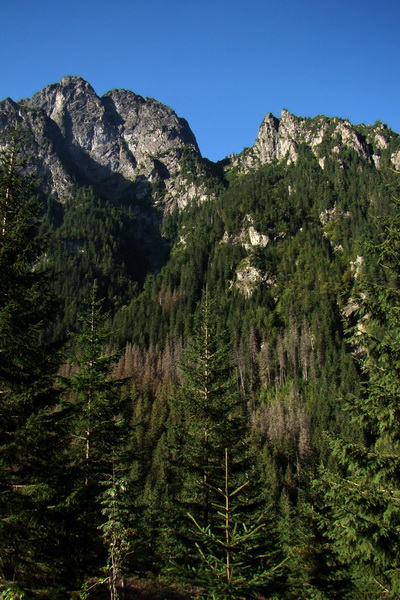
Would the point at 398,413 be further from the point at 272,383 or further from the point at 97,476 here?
the point at 272,383

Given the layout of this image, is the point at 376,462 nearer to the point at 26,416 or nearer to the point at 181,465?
the point at 181,465

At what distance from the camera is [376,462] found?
28.1 ft

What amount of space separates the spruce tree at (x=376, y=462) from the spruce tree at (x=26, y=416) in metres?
6.78

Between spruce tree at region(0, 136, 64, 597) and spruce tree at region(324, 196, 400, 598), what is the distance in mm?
6784

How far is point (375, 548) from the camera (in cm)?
804

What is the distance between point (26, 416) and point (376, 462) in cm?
865

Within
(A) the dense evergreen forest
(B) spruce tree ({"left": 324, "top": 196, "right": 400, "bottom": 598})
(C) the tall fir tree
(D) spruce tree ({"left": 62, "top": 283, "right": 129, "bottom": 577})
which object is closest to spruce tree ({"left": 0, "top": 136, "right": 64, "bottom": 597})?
(A) the dense evergreen forest

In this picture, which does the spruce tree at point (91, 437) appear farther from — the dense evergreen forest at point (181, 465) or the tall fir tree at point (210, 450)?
the tall fir tree at point (210, 450)

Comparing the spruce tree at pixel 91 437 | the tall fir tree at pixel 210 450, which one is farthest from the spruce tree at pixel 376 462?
the spruce tree at pixel 91 437

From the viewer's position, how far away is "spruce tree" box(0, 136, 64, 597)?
8.38 m

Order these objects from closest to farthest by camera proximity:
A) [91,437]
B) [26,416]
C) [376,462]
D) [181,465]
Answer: [376,462], [26,416], [181,465], [91,437]

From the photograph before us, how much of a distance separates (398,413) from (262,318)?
116 meters

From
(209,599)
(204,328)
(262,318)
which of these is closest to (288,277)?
(262,318)

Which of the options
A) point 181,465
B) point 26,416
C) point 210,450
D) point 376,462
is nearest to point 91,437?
point 181,465
